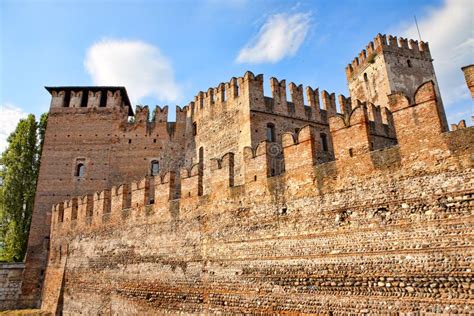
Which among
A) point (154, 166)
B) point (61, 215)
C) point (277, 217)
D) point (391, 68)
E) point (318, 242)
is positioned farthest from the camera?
point (154, 166)

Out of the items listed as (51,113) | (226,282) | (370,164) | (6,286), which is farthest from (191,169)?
(51,113)

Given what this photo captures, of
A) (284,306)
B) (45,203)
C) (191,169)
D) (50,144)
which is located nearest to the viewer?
(284,306)

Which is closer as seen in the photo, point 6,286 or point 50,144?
point 6,286

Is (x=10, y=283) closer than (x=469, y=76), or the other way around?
(x=469, y=76)

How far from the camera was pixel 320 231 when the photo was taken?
781cm

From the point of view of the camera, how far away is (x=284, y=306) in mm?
8016

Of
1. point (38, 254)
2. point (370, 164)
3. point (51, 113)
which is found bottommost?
point (38, 254)

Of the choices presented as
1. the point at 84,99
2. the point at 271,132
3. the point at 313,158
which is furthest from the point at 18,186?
the point at 313,158

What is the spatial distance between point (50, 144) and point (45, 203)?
4089 millimetres

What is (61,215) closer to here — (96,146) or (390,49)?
(96,146)

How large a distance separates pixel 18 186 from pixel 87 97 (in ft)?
24.0

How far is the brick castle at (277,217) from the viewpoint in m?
6.39

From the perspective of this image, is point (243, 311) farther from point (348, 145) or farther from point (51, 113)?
point (51, 113)

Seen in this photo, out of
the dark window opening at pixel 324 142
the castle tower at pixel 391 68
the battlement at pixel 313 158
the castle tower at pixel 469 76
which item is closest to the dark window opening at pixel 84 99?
the battlement at pixel 313 158
